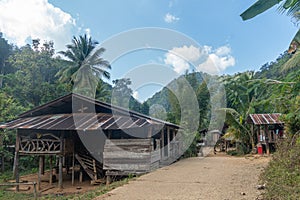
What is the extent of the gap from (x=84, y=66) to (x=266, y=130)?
15.8 m

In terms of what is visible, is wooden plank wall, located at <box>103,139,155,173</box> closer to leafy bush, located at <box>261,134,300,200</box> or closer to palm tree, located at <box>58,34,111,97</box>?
leafy bush, located at <box>261,134,300,200</box>

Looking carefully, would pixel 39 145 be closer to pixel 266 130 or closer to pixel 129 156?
pixel 129 156

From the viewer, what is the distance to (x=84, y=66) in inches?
916

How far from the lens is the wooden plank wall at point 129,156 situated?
977 centimetres

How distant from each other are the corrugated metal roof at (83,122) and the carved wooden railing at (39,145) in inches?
25.9

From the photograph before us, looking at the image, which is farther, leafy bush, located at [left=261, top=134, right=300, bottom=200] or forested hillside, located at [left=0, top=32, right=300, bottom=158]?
forested hillside, located at [left=0, top=32, right=300, bottom=158]

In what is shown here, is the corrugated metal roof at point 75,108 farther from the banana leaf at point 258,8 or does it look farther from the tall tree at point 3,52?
the tall tree at point 3,52

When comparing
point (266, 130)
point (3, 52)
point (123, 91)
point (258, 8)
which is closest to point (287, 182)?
point (258, 8)

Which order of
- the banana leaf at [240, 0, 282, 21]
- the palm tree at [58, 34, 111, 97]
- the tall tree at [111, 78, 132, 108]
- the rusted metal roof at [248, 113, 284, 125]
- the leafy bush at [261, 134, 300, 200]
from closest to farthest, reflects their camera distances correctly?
the banana leaf at [240, 0, 282, 21] → the leafy bush at [261, 134, 300, 200] → the rusted metal roof at [248, 113, 284, 125] → the palm tree at [58, 34, 111, 97] → the tall tree at [111, 78, 132, 108]

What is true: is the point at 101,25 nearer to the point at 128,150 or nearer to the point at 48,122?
the point at 48,122

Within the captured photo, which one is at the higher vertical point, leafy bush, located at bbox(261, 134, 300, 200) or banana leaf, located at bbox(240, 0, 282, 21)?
banana leaf, located at bbox(240, 0, 282, 21)

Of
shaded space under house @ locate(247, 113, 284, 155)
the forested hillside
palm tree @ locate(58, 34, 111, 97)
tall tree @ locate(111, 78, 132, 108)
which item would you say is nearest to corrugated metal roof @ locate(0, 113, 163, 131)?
the forested hillside

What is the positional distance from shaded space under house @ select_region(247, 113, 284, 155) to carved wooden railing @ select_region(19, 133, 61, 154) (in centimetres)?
1176

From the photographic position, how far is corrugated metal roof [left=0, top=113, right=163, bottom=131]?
30.9 feet
